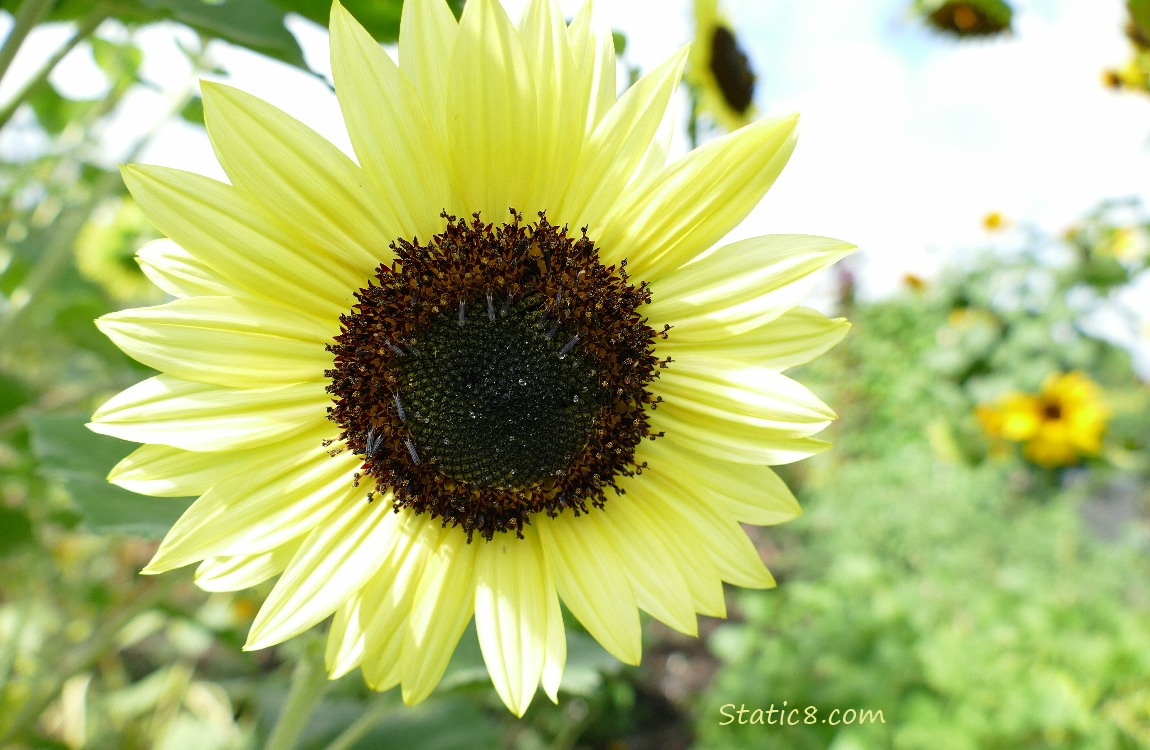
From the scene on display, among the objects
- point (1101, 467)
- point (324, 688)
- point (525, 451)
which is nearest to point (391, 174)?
point (525, 451)

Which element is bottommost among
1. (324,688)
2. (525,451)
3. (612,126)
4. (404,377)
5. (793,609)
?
(793,609)

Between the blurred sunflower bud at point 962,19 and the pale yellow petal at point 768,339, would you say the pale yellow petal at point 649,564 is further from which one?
the blurred sunflower bud at point 962,19

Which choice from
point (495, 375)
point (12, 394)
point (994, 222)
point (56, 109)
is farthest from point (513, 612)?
point (994, 222)

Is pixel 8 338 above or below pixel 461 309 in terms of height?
above

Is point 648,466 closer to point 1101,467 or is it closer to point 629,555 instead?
point 629,555

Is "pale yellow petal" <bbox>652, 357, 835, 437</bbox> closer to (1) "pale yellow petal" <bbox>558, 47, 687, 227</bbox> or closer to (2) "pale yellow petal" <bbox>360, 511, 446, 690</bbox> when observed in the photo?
(1) "pale yellow petal" <bbox>558, 47, 687, 227</bbox>

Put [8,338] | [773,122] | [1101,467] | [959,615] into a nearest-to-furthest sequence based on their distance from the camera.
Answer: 1. [773,122]
2. [8,338]
3. [959,615]
4. [1101,467]

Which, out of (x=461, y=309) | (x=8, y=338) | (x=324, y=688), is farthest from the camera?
(x=8, y=338)
